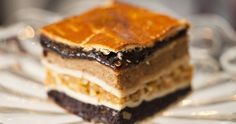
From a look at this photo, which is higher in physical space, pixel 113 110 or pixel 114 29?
pixel 114 29

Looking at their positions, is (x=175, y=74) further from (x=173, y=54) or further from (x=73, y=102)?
Answer: (x=73, y=102)

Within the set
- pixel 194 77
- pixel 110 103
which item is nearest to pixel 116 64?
pixel 110 103

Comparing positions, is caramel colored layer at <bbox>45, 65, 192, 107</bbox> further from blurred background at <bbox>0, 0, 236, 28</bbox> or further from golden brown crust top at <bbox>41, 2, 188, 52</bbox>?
blurred background at <bbox>0, 0, 236, 28</bbox>

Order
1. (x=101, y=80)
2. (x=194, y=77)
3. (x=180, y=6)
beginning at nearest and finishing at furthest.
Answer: (x=101, y=80), (x=194, y=77), (x=180, y=6)

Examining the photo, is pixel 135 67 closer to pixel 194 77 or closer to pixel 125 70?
pixel 125 70

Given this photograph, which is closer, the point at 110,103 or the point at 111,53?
the point at 111,53

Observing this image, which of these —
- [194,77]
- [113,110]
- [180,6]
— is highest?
[180,6]

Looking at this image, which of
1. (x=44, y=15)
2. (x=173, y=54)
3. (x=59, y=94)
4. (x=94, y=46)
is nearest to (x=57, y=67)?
(x=59, y=94)
